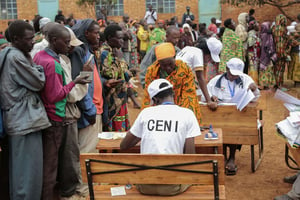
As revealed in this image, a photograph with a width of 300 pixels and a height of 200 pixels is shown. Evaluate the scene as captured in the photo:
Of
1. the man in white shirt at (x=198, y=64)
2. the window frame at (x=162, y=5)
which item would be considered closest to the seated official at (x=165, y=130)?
the man in white shirt at (x=198, y=64)

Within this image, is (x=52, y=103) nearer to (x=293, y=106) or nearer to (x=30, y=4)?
(x=293, y=106)

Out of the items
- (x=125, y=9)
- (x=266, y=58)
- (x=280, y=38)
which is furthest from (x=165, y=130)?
(x=125, y=9)

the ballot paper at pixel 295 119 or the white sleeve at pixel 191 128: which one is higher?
the white sleeve at pixel 191 128

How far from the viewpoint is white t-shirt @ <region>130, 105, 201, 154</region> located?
3.43m

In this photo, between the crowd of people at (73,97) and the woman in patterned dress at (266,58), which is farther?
the woman in patterned dress at (266,58)

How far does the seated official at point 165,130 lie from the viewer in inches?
135

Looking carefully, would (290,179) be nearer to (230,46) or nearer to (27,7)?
(230,46)

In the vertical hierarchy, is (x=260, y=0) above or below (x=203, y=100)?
above

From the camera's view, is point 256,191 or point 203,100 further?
point 203,100

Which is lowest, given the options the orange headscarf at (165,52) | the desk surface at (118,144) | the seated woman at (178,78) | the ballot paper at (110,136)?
the desk surface at (118,144)

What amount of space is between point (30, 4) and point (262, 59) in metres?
15.8

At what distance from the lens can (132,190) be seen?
367 centimetres

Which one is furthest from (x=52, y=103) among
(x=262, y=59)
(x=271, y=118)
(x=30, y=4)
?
(x=30, y=4)

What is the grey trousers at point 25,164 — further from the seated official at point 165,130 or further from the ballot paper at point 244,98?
the ballot paper at point 244,98
